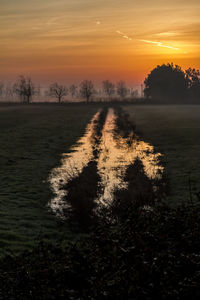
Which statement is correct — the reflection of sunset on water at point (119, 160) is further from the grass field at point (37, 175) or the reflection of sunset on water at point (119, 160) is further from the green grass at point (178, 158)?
the grass field at point (37, 175)

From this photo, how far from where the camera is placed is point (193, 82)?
617ft

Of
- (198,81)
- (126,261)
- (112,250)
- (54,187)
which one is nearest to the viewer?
(126,261)

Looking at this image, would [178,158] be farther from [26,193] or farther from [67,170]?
[26,193]

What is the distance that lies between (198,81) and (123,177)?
575ft

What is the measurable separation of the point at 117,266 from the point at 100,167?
16.3 metres

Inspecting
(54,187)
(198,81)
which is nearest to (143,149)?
(54,187)

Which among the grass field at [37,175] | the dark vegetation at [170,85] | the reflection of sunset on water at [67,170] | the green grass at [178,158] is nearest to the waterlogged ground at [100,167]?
the reflection of sunset on water at [67,170]

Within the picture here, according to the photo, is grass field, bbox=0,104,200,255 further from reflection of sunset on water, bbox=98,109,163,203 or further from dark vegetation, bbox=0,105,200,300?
dark vegetation, bbox=0,105,200,300

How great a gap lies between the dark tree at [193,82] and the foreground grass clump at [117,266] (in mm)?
174152

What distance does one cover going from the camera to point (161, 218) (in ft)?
50.5

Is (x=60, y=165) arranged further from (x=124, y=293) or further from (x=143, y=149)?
(x=124, y=293)

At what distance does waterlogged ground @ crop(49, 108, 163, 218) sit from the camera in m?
19.4

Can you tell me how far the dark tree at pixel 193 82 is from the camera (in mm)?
181750

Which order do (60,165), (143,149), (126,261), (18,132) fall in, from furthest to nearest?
1. (18,132)
2. (143,149)
3. (60,165)
4. (126,261)
